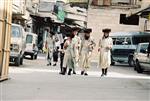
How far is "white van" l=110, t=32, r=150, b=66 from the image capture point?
117 feet

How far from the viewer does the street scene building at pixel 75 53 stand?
1440 centimetres

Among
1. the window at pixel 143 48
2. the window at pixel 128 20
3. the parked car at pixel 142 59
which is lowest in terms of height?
the parked car at pixel 142 59

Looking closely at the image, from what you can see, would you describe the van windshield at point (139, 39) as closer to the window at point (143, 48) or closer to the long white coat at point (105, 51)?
the window at point (143, 48)

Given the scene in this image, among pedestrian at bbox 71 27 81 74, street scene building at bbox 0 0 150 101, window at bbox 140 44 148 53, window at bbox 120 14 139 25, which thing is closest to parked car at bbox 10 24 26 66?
street scene building at bbox 0 0 150 101

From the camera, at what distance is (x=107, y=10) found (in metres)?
51.2

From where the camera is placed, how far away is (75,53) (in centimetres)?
2192

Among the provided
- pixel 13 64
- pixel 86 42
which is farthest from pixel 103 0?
pixel 86 42

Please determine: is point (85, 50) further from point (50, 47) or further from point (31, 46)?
point (31, 46)

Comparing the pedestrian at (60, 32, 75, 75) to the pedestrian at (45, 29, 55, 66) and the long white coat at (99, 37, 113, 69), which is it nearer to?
the long white coat at (99, 37, 113, 69)

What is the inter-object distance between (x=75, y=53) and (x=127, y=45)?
14.6 metres

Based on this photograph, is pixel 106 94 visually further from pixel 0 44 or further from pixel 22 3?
pixel 22 3

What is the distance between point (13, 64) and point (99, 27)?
82.6 ft

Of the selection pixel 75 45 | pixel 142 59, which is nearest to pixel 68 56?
pixel 75 45

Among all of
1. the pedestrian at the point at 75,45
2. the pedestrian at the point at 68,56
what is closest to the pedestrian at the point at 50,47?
the pedestrian at the point at 68,56
